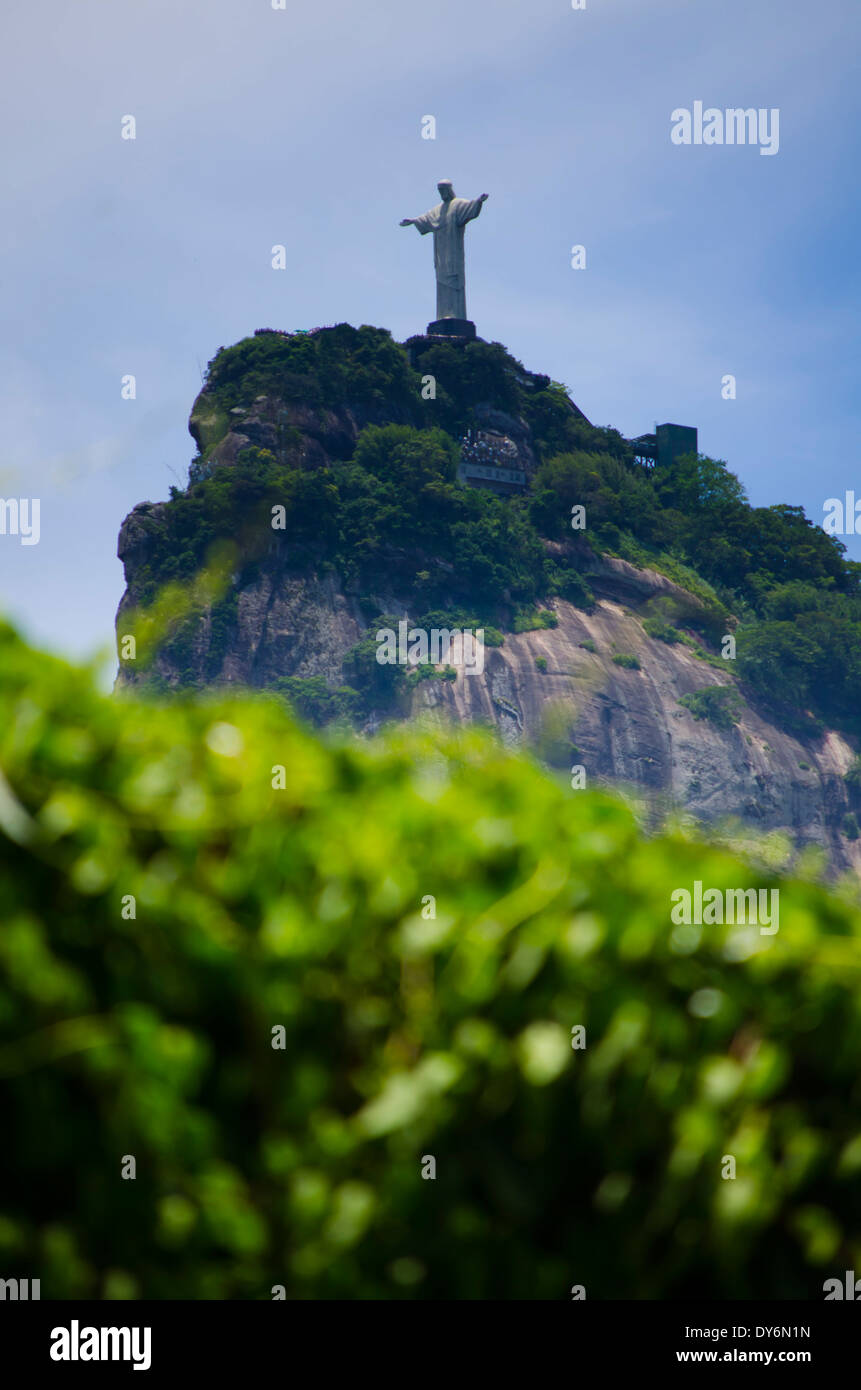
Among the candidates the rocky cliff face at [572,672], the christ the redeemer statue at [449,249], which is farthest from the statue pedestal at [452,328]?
the rocky cliff face at [572,672]

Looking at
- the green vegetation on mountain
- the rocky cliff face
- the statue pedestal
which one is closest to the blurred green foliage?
the rocky cliff face

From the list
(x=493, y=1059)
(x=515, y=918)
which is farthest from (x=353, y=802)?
(x=493, y=1059)

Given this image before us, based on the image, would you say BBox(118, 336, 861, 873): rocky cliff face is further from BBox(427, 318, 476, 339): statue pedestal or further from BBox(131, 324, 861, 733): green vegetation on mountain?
BBox(427, 318, 476, 339): statue pedestal

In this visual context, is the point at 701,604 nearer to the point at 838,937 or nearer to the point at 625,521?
the point at 625,521

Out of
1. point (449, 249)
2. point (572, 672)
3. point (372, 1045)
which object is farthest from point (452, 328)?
point (372, 1045)

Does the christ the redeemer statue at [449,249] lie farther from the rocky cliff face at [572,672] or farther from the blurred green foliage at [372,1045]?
the blurred green foliage at [372,1045]

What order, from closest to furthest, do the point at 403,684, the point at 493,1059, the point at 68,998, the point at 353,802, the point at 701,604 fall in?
the point at 68,998, the point at 493,1059, the point at 353,802, the point at 403,684, the point at 701,604
